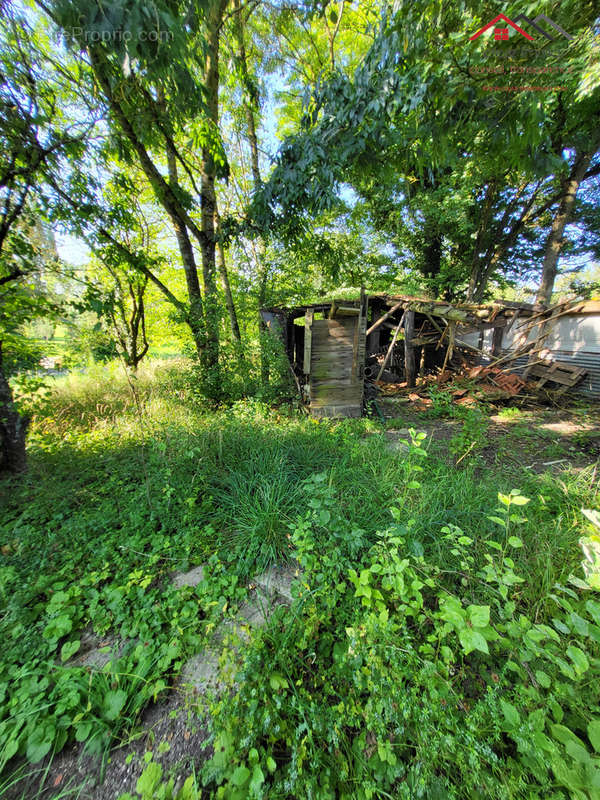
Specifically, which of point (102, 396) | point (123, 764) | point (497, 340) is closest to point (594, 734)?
point (123, 764)

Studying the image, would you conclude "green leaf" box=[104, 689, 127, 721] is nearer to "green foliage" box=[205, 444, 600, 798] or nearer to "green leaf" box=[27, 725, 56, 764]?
"green leaf" box=[27, 725, 56, 764]

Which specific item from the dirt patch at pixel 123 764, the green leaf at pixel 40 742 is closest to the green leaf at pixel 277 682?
the dirt patch at pixel 123 764

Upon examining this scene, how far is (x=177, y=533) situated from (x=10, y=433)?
2.24 metres

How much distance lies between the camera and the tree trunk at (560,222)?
9.00m

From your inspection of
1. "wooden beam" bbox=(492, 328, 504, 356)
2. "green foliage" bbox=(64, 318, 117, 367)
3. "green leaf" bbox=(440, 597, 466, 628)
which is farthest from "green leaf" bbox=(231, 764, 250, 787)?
"wooden beam" bbox=(492, 328, 504, 356)

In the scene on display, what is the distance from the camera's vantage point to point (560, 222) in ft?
30.5

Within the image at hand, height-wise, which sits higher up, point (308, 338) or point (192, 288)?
point (192, 288)

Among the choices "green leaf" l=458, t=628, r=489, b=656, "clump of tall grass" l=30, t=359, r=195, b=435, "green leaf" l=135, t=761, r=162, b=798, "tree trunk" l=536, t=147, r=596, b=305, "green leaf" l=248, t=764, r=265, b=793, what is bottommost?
"green leaf" l=135, t=761, r=162, b=798

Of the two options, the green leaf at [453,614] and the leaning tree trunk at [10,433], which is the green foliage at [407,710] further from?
the leaning tree trunk at [10,433]

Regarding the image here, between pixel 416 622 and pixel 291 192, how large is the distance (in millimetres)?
4498

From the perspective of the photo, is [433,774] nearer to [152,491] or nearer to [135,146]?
[152,491]

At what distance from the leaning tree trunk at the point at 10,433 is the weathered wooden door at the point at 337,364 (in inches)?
168

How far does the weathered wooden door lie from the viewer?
544 centimetres

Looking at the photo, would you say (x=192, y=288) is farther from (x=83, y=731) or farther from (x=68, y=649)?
(x=83, y=731)
